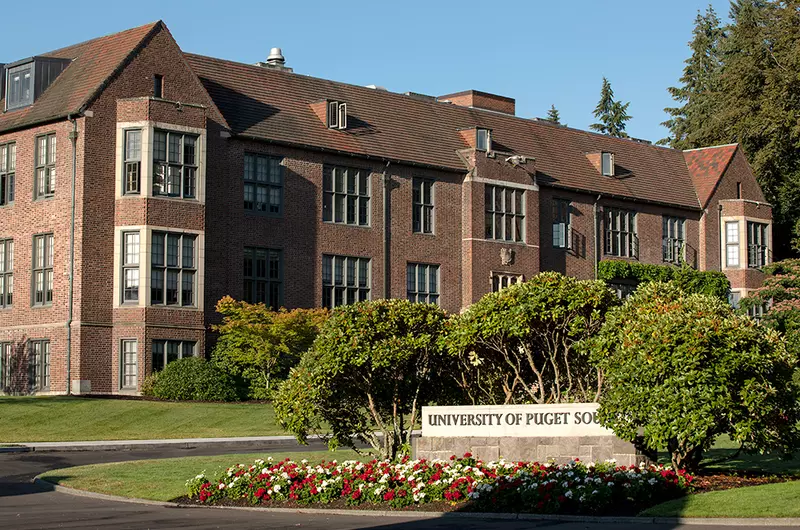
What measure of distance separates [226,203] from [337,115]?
7.02 m

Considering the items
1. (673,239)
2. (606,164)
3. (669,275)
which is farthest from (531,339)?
(673,239)

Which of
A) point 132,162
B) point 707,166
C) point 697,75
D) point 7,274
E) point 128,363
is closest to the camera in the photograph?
point 128,363

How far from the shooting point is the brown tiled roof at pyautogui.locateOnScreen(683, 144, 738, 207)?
204ft

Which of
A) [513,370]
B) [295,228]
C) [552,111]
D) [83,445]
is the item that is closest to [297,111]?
[295,228]

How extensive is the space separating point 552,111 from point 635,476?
319 ft

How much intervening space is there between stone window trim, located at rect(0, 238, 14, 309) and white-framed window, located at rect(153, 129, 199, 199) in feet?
21.4

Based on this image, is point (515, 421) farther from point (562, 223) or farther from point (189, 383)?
point (562, 223)

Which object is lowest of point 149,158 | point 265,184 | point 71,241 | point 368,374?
point 368,374

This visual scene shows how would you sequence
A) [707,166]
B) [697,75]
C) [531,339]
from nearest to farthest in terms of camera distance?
1. [531,339]
2. [707,166]
3. [697,75]

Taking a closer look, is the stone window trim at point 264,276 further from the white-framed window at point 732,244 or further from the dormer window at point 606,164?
the white-framed window at point 732,244

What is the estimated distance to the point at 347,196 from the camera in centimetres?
4775

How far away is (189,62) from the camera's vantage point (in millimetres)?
45344

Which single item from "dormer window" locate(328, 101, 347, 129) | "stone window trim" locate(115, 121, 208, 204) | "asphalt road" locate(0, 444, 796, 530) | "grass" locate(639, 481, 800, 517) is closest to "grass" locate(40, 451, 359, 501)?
"asphalt road" locate(0, 444, 796, 530)

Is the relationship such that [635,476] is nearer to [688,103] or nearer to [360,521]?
[360,521]
